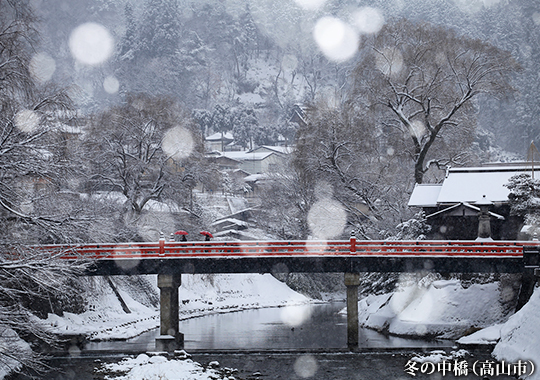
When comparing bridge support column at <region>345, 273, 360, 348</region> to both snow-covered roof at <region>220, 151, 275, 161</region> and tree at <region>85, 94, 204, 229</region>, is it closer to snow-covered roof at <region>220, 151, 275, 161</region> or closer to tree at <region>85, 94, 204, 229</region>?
tree at <region>85, 94, 204, 229</region>

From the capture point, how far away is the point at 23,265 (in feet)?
47.1

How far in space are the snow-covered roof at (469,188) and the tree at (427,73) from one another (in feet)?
15.3

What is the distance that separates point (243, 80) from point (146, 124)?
12235 centimetres

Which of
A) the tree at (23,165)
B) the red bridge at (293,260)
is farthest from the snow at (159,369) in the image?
the tree at (23,165)

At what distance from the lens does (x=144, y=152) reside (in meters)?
46.2

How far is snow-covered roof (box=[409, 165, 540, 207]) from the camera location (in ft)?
116

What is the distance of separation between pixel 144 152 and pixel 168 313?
18.2 metres

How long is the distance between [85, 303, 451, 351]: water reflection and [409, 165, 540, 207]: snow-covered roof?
861 cm

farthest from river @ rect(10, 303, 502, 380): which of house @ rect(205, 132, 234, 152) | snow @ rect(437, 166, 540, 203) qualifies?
house @ rect(205, 132, 234, 152)

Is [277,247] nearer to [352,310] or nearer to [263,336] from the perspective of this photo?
[352,310]

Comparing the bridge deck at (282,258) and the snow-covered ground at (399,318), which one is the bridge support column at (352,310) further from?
the snow-covered ground at (399,318)

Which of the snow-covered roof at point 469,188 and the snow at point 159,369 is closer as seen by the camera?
the snow at point 159,369

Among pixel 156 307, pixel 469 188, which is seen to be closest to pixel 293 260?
pixel 469 188

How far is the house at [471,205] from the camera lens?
3484 cm
